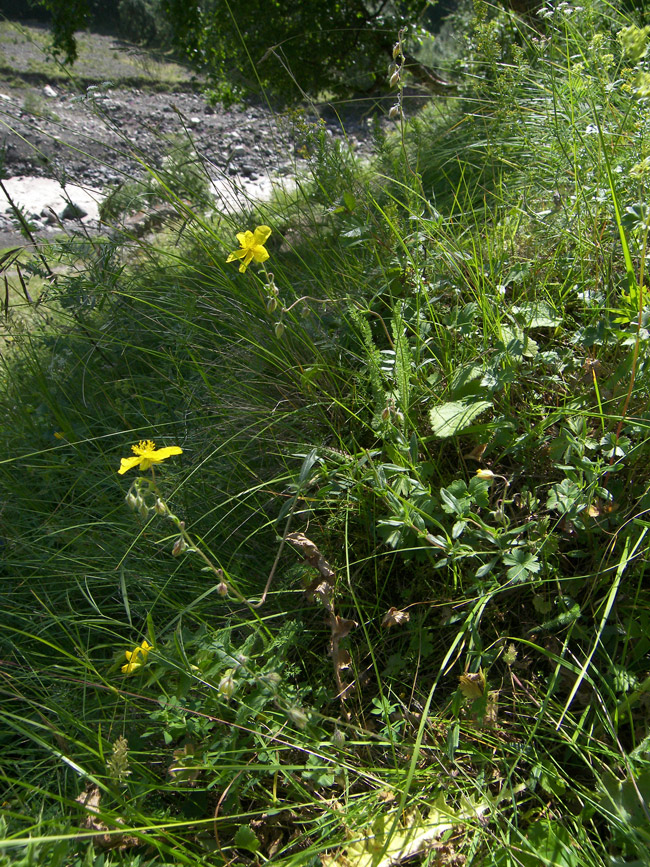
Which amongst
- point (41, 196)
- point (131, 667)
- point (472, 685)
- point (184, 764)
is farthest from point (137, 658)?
point (41, 196)

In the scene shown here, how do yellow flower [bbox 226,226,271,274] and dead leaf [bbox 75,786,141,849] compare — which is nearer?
dead leaf [bbox 75,786,141,849]

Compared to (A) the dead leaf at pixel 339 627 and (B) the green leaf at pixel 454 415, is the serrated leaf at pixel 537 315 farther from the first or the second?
(A) the dead leaf at pixel 339 627

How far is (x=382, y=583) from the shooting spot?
4.29 ft

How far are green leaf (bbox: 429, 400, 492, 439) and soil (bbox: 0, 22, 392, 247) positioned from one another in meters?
1.03

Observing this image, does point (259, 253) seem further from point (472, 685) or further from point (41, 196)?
point (41, 196)

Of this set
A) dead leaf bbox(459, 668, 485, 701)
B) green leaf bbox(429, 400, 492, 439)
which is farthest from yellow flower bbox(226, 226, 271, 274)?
dead leaf bbox(459, 668, 485, 701)

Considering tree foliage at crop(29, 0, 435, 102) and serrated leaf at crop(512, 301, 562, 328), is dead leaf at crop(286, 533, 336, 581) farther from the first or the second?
tree foliage at crop(29, 0, 435, 102)

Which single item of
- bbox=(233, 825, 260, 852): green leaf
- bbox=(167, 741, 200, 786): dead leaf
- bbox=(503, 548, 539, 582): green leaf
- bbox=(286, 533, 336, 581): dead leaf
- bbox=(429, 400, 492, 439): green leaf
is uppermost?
bbox=(429, 400, 492, 439): green leaf

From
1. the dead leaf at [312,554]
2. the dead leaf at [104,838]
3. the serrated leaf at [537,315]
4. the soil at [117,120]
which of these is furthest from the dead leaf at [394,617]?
the soil at [117,120]

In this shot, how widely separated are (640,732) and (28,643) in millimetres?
1328

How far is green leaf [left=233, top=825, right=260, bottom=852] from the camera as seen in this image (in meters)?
0.99

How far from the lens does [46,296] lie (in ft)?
6.97

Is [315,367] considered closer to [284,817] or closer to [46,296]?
[284,817]

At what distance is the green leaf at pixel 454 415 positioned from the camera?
4.02 ft
